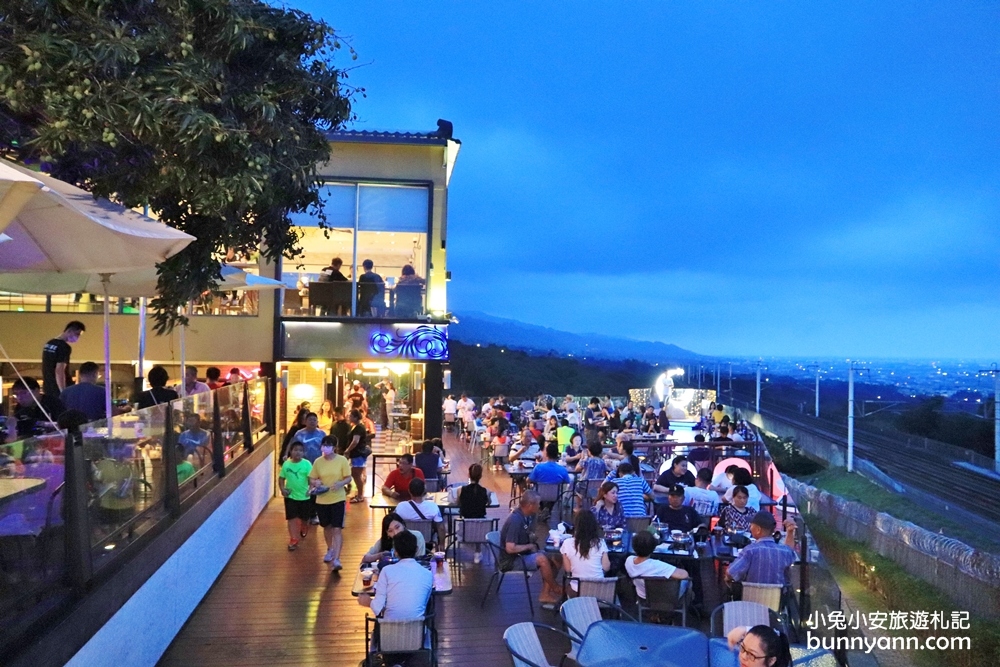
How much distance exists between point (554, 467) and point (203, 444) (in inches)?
195

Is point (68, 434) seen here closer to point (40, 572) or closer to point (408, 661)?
point (40, 572)

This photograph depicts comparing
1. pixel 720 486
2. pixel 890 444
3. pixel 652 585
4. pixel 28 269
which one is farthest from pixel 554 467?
pixel 890 444

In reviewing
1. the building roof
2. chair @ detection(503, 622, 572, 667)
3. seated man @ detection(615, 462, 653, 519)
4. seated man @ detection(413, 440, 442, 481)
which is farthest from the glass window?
chair @ detection(503, 622, 572, 667)

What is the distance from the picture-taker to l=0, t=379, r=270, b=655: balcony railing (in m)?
3.95

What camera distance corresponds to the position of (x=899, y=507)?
2073 centimetres

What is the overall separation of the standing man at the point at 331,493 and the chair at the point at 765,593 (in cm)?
463

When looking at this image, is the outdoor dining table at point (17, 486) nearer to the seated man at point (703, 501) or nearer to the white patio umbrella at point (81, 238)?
the white patio umbrella at point (81, 238)

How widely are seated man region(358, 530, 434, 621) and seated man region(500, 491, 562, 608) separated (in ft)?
7.36

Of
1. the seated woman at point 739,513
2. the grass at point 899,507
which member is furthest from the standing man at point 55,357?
the grass at point 899,507

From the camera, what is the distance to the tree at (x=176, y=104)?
5844 mm

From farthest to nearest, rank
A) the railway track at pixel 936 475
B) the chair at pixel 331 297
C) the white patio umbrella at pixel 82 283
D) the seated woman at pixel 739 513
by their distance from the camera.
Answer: the railway track at pixel 936 475 < the chair at pixel 331 297 < the seated woman at pixel 739 513 < the white patio umbrella at pixel 82 283

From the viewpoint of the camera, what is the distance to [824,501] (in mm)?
18719

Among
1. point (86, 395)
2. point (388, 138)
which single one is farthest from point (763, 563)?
point (388, 138)

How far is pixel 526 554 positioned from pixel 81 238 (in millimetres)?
4992
